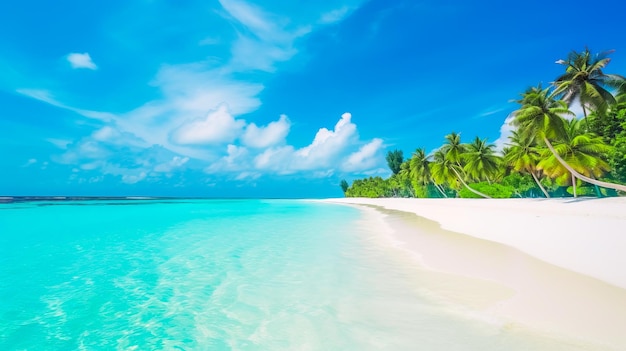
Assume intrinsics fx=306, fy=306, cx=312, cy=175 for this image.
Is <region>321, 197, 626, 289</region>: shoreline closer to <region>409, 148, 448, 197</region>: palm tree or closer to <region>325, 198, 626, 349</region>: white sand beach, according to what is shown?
<region>325, 198, 626, 349</region>: white sand beach

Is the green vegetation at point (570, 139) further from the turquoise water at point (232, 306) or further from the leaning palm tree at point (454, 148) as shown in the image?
the turquoise water at point (232, 306)

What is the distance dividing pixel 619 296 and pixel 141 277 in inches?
362

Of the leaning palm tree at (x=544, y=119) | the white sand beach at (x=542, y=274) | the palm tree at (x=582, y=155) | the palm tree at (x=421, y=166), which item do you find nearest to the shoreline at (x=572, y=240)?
the white sand beach at (x=542, y=274)

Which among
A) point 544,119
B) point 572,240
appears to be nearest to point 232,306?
point 572,240

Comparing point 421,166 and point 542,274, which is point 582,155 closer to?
point 542,274

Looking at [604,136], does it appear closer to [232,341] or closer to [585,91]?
[585,91]

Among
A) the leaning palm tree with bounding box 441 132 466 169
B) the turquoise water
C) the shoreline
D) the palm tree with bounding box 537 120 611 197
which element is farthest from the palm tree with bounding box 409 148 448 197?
the turquoise water

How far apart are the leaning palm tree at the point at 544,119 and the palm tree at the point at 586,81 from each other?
3.68 feet

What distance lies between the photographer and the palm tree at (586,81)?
67.8 feet

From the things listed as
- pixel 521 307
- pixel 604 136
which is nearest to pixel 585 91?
pixel 604 136

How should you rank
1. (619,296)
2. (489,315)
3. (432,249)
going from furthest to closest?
1. (432,249)
2. (619,296)
3. (489,315)

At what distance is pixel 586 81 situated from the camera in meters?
21.1

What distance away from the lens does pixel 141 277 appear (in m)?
7.23

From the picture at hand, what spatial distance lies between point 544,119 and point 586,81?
177 inches
